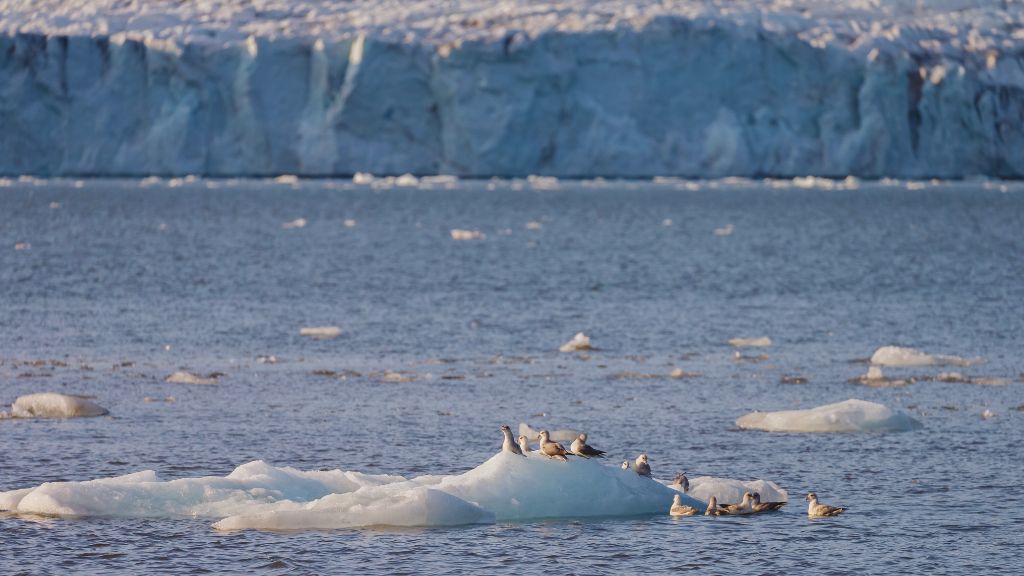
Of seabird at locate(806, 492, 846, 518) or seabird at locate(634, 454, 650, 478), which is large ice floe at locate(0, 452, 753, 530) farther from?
seabird at locate(806, 492, 846, 518)

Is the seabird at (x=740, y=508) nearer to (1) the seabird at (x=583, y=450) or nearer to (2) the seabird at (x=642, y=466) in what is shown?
(2) the seabird at (x=642, y=466)

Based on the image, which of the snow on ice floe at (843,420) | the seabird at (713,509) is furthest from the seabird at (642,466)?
the snow on ice floe at (843,420)

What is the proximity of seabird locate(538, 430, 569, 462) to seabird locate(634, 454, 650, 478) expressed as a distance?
2.49 feet

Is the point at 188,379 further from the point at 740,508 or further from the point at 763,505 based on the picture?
the point at 763,505

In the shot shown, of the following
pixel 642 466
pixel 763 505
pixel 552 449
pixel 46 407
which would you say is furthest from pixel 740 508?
pixel 46 407

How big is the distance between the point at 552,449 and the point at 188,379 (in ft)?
35.3

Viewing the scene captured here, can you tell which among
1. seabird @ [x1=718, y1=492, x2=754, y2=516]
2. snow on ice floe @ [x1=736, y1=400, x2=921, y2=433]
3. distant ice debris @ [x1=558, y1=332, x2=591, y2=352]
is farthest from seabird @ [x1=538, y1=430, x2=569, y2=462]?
distant ice debris @ [x1=558, y1=332, x2=591, y2=352]

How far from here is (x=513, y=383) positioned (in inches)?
1020

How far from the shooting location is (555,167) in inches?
3612

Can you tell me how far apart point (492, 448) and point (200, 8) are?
307 feet

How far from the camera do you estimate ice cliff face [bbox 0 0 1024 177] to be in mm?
87125

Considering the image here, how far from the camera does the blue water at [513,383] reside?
15.3 metres

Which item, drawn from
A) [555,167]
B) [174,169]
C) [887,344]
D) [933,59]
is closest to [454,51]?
[555,167]

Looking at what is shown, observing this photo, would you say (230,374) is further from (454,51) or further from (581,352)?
(454,51)
